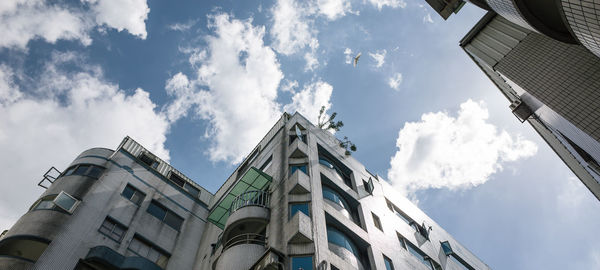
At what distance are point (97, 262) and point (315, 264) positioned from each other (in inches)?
511

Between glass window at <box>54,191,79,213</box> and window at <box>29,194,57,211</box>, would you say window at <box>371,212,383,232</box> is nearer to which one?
glass window at <box>54,191,79,213</box>

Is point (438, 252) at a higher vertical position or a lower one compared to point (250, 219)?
higher

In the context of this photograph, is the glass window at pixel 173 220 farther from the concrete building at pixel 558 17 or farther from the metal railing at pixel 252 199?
the concrete building at pixel 558 17

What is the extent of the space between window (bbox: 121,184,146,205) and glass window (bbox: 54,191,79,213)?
12.5 feet

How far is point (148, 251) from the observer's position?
22469 mm

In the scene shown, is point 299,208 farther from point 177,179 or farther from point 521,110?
point 521,110

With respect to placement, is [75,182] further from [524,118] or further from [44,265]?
[524,118]

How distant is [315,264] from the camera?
1553 cm

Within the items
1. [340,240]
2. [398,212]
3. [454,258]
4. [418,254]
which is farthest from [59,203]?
[454,258]

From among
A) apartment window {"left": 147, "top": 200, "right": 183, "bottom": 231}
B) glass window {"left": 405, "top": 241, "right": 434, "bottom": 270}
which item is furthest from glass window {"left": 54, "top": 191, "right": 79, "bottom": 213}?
glass window {"left": 405, "top": 241, "right": 434, "bottom": 270}

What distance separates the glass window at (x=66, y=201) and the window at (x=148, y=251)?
4.32 metres

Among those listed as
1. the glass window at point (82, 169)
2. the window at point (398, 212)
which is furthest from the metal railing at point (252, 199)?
the window at point (398, 212)

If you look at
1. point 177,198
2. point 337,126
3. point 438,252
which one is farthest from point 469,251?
point 177,198

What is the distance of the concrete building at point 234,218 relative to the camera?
17.6 meters
